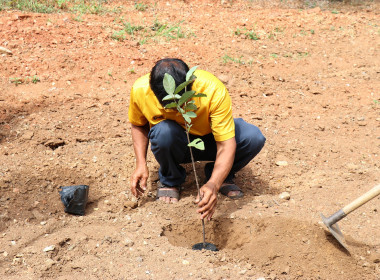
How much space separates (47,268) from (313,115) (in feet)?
10.1

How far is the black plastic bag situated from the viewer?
305 cm

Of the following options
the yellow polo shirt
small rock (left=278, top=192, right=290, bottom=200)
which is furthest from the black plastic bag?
small rock (left=278, top=192, right=290, bottom=200)

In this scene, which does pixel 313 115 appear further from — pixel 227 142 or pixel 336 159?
pixel 227 142

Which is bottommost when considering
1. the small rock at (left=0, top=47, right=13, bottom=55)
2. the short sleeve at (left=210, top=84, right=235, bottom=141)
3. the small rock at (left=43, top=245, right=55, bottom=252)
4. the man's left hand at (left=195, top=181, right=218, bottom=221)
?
the small rock at (left=43, top=245, right=55, bottom=252)

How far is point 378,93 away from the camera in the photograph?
5.07 metres

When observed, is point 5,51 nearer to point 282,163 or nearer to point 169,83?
point 282,163

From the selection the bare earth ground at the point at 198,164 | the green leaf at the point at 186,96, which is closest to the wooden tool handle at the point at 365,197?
the bare earth ground at the point at 198,164

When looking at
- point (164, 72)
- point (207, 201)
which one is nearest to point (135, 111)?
point (164, 72)

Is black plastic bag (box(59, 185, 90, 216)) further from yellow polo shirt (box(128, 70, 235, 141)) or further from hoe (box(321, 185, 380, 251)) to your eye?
hoe (box(321, 185, 380, 251))

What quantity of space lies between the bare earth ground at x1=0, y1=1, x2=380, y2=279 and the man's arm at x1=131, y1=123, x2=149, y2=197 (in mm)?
209

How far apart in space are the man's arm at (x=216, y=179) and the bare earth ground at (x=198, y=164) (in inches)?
10.6

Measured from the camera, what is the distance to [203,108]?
9.07 ft

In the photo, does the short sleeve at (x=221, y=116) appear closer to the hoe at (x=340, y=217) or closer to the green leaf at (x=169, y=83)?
the green leaf at (x=169, y=83)

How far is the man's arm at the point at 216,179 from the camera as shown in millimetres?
2537
